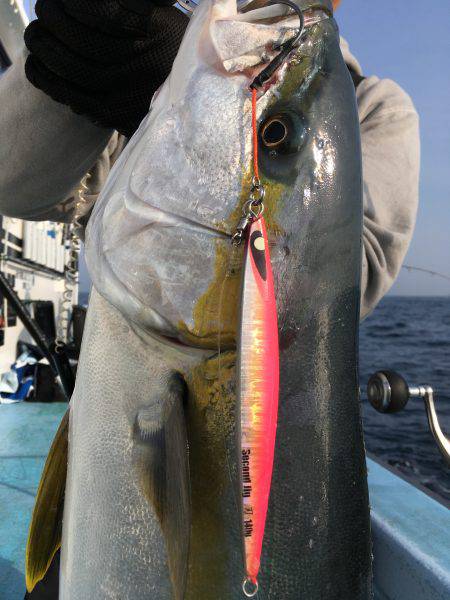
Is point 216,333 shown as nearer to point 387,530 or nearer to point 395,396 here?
point 395,396

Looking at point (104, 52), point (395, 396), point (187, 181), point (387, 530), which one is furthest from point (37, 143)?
point (387, 530)

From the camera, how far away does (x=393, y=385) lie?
2.20 m

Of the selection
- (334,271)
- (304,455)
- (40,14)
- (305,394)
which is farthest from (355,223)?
(40,14)

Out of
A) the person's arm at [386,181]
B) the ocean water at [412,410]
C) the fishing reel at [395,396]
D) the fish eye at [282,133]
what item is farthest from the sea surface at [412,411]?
the fish eye at [282,133]

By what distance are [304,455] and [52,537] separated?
0.64 metres

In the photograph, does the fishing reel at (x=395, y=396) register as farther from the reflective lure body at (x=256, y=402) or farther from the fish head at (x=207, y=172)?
the reflective lure body at (x=256, y=402)

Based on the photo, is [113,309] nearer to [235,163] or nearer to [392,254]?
[235,163]

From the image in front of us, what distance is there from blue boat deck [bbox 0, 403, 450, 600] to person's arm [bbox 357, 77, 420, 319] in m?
0.96

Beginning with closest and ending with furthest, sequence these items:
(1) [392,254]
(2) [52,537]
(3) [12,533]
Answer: (2) [52,537] → (1) [392,254] → (3) [12,533]

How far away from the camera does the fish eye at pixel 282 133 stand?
1022 mm

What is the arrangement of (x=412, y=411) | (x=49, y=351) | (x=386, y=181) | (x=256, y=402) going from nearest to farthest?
(x=256, y=402)
(x=386, y=181)
(x=49, y=351)
(x=412, y=411)

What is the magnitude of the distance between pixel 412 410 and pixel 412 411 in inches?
4.6

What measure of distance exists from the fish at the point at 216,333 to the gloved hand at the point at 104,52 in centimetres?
12

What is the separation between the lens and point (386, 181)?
2.05 m
